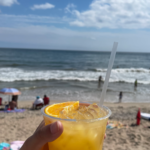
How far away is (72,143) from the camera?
46.8 inches

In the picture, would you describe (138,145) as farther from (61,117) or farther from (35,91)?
(35,91)

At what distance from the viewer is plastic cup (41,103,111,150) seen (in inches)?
45.3

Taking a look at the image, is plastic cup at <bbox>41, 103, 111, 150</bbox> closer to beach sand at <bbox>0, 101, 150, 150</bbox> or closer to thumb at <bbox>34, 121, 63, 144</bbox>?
thumb at <bbox>34, 121, 63, 144</bbox>

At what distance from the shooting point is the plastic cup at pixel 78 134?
3.77ft

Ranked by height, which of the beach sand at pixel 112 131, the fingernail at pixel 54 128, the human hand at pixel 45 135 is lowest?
the beach sand at pixel 112 131

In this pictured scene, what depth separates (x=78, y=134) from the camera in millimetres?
1176

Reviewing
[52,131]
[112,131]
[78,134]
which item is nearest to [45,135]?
[52,131]

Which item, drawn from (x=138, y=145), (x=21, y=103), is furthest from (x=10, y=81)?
(x=138, y=145)

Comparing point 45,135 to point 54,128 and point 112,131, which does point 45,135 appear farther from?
point 112,131

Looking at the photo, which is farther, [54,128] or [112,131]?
[112,131]

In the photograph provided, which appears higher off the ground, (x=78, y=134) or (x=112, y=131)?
(x=78, y=134)

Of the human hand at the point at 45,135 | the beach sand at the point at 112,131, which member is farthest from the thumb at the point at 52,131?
the beach sand at the point at 112,131

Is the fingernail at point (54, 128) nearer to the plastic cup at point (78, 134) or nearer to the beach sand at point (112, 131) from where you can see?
the plastic cup at point (78, 134)

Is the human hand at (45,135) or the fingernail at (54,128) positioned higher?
the fingernail at (54,128)
